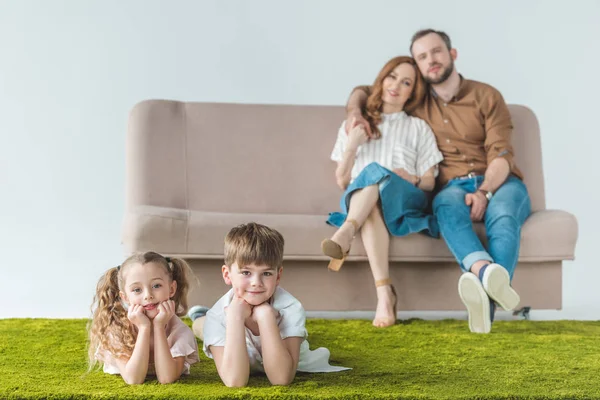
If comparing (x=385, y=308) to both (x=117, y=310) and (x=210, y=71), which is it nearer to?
(x=117, y=310)

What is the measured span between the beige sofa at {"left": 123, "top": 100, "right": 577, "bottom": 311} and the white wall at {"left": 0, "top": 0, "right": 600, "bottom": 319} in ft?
3.20

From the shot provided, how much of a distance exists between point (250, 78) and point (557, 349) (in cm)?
272

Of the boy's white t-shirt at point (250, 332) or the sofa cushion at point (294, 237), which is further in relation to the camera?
the sofa cushion at point (294, 237)

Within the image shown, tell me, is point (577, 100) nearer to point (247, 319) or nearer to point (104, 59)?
point (104, 59)

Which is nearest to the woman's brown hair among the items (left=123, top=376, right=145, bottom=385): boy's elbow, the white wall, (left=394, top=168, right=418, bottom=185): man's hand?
(left=394, top=168, right=418, bottom=185): man's hand

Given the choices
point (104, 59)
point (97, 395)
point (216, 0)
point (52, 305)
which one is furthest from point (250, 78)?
point (97, 395)

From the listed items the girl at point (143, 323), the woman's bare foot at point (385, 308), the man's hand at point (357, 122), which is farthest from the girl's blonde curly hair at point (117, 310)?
the man's hand at point (357, 122)

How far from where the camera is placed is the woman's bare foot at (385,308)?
3021mm

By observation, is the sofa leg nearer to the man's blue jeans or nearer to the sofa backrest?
the man's blue jeans

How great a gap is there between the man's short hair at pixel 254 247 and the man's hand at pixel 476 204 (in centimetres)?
141

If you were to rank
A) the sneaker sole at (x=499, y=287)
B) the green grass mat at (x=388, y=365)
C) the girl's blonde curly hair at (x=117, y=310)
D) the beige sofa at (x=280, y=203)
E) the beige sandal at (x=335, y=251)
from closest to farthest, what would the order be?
the green grass mat at (x=388, y=365)
the girl's blonde curly hair at (x=117, y=310)
the sneaker sole at (x=499, y=287)
the beige sandal at (x=335, y=251)
the beige sofa at (x=280, y=203)

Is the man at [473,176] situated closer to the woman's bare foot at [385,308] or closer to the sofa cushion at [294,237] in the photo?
the sofa cushion at [294,237]

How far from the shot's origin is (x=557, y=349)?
2.57 meters

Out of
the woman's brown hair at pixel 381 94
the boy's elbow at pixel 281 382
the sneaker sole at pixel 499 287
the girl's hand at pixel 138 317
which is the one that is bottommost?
the boy's elbow at pixel 281 382
